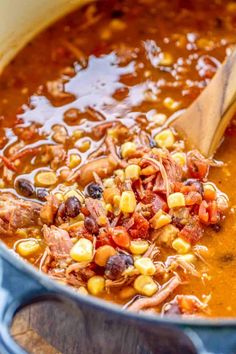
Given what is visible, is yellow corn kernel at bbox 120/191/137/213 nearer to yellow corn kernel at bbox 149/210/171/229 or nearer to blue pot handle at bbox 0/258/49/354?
yellow corn kernel at bbox 149/210/171/229

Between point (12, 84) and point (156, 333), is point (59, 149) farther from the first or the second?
point (156, 333)

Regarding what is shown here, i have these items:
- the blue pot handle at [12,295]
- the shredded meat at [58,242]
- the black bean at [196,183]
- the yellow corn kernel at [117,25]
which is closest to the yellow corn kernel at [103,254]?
the shredded meat at [58,242]

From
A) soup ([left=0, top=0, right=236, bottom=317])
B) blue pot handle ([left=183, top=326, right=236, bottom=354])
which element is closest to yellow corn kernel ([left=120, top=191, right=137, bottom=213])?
soup ([left=0, top=0, right=236, bottom=317])

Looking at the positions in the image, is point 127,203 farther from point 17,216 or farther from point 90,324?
point 90,324

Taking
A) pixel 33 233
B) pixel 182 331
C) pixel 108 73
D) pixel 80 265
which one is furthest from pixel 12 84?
pixel 182 331

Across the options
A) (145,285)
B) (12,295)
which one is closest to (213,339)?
(12,295)

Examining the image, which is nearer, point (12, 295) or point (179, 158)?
point (12, 295)

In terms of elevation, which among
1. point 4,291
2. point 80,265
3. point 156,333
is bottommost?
point 80,265
